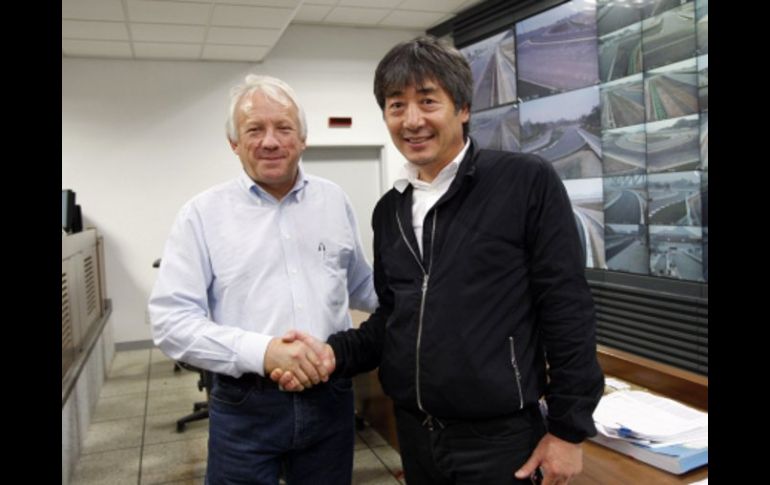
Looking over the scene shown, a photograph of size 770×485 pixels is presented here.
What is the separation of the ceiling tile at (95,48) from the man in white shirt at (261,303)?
491 centimetres

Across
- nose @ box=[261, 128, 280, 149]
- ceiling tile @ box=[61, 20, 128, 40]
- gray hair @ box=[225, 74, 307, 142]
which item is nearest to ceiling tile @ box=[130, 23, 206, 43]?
ceiling tile @ box=[61, 20, 128, 40]

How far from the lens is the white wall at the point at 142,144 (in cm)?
612

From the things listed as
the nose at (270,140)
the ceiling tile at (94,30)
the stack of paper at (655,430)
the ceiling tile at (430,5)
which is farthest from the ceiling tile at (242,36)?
the stack of paper at (655,430)

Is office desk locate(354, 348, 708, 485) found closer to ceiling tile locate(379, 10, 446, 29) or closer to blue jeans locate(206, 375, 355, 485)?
blue jeans locate(206, 375, 355, 485)

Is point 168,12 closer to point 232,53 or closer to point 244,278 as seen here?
point 232,53

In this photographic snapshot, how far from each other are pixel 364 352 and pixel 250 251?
39 cm

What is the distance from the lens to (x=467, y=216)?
127 centimetres

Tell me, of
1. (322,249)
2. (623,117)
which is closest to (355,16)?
(623,117)

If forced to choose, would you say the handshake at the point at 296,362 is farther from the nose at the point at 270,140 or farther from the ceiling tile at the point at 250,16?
the ceiling tile at the point at 250,16

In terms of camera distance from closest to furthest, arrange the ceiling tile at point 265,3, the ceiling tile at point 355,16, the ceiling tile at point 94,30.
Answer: the ceiling tile at point 265,3 → the ceiling tile at point 94,30 → the ceiling tile at point 355,16

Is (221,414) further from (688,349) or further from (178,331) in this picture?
(688,349)

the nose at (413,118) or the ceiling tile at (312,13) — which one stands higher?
the ceiling tile at (312,13)

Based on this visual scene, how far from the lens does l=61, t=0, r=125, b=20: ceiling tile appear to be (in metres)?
4.62
